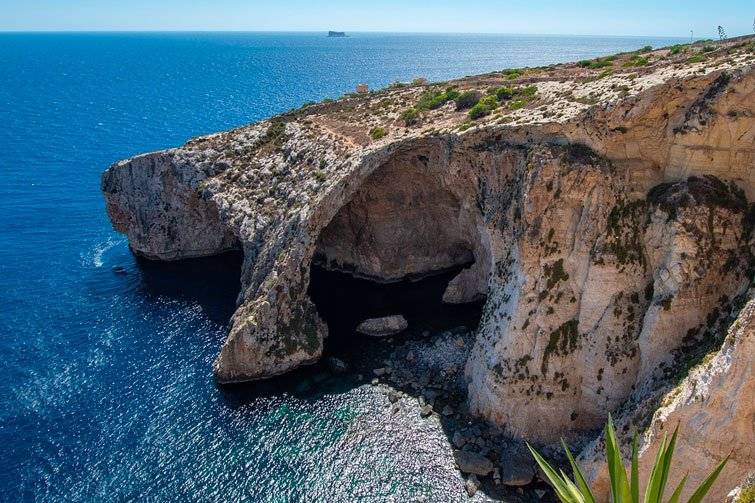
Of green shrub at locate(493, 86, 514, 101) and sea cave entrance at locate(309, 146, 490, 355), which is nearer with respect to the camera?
green shrub at locate(493, 86, 514, 101)

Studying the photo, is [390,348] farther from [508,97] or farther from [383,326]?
[508,97]

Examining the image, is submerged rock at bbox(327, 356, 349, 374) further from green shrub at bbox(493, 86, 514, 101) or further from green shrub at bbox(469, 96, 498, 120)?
green shrub at bbox(493, 86, 514, 101)

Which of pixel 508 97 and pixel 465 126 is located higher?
pixel 508 97

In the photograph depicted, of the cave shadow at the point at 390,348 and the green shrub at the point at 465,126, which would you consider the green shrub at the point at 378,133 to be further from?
the cave shadow at the point at 390,348

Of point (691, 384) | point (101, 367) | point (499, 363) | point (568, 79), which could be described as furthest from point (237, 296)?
point (691, 384)

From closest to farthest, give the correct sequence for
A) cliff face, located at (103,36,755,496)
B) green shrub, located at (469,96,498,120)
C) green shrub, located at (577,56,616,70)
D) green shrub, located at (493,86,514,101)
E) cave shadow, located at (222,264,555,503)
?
cliff face, located at (103,36,755,496), cave shadow, located at (222,264,555,503), green shrub, located at (469,96,498,120), green shrub, located at (493,86,514,101), green shrub, located at (577,56,616,70)

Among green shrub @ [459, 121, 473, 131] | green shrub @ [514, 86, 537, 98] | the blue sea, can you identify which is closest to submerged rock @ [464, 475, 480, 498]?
the blue sea

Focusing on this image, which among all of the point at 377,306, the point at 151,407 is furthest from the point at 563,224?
the point at 151,407
